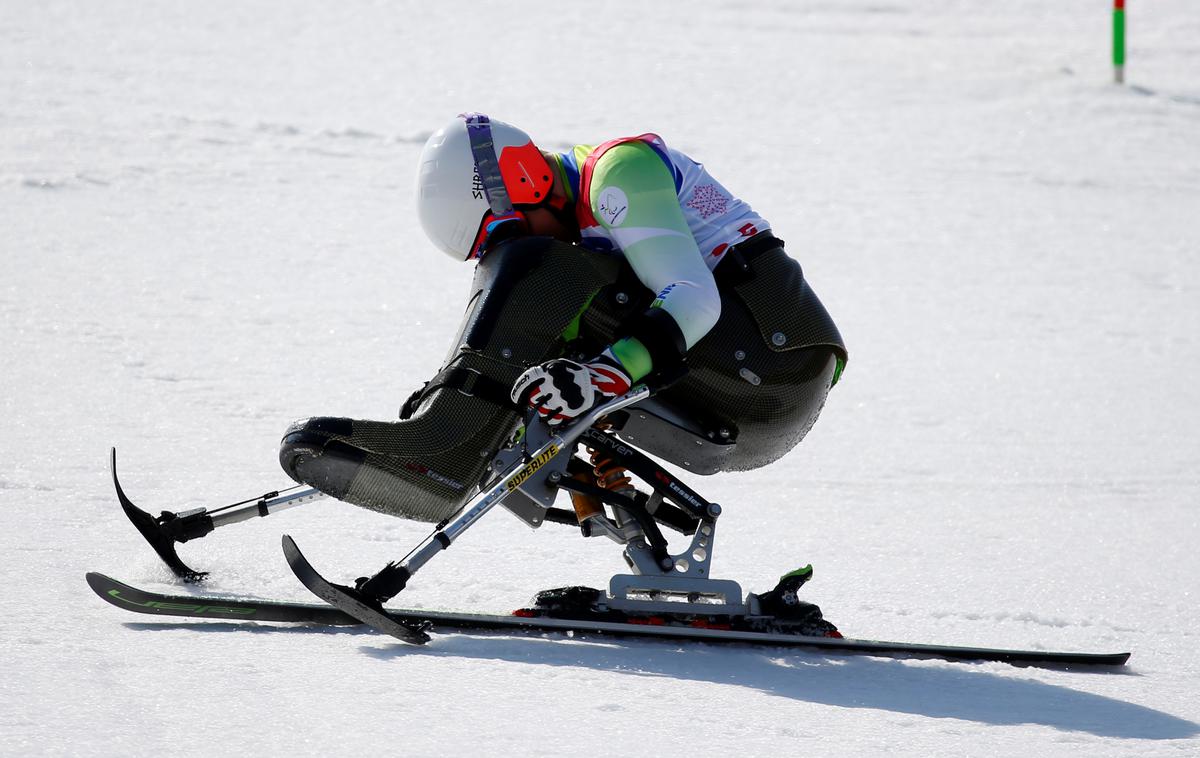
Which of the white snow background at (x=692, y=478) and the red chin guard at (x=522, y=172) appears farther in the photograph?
the red chin guard at (x=522, y=172)

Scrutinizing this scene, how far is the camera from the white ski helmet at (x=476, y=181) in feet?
14.2

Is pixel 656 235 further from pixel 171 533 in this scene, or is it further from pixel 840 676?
pixel 171 533

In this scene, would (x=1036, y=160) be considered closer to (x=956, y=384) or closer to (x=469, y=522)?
(x=956, y=384)

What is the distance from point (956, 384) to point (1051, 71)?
9.46m

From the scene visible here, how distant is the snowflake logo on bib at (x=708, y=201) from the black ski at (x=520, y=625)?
1.24 metres

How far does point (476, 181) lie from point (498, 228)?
5.9 inches

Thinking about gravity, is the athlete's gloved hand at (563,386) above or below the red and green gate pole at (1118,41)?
below

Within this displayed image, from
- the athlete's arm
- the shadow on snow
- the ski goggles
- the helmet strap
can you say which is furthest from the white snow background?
the helmet strap

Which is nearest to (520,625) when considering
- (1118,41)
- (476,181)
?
(476,181)

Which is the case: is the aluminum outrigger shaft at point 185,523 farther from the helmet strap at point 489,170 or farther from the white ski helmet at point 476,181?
the helmet strap at point 489,170

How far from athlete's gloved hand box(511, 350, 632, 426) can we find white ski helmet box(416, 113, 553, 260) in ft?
1.95

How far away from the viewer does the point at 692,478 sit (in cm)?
661

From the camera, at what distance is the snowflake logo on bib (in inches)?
174

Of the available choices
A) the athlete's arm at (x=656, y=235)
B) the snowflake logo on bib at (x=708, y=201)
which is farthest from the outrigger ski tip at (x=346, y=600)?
the snowflake logo on bib at (x=708, y=201)
